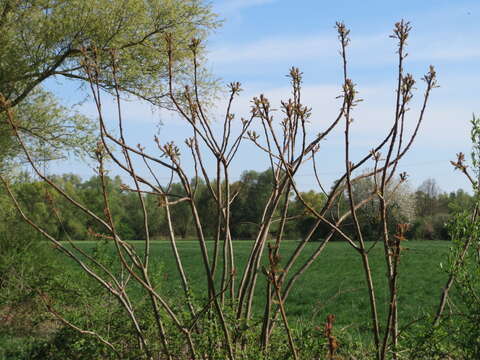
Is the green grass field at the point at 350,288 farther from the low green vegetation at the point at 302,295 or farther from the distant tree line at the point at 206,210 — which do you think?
the distant tree line at the point at 206,210

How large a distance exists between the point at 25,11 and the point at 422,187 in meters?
56.2

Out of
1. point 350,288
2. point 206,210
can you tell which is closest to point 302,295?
point 350,288

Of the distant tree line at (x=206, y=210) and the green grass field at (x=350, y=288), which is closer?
the green grass field at (x=350, y=288)

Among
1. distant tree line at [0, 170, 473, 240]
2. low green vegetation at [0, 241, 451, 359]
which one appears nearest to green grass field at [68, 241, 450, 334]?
low green vegetation at [0, 241, 451, 359]

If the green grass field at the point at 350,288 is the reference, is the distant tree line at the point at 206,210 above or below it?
above

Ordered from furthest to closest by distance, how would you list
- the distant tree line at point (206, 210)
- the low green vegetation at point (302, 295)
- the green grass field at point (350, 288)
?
1. the distant tree line at point (206, 210)
2. the green grass field at point (350, 288)
3. the low green vegetation at point (302, 295)

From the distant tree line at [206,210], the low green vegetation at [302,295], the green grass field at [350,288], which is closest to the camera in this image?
the low green vegetation at [302,295]

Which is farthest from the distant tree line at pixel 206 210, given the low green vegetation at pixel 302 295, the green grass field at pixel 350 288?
the low green vegetation at pixel 302 295

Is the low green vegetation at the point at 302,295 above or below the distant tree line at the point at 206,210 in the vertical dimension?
below

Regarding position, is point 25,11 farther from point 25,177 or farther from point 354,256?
point 354,256

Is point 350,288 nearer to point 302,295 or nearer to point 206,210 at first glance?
point 302,295

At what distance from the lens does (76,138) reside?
1468 cm

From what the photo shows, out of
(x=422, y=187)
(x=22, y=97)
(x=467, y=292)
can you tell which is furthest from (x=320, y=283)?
(x=422, y=187)

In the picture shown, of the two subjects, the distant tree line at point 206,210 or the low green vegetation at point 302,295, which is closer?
the low green vegetation at point 302,295
